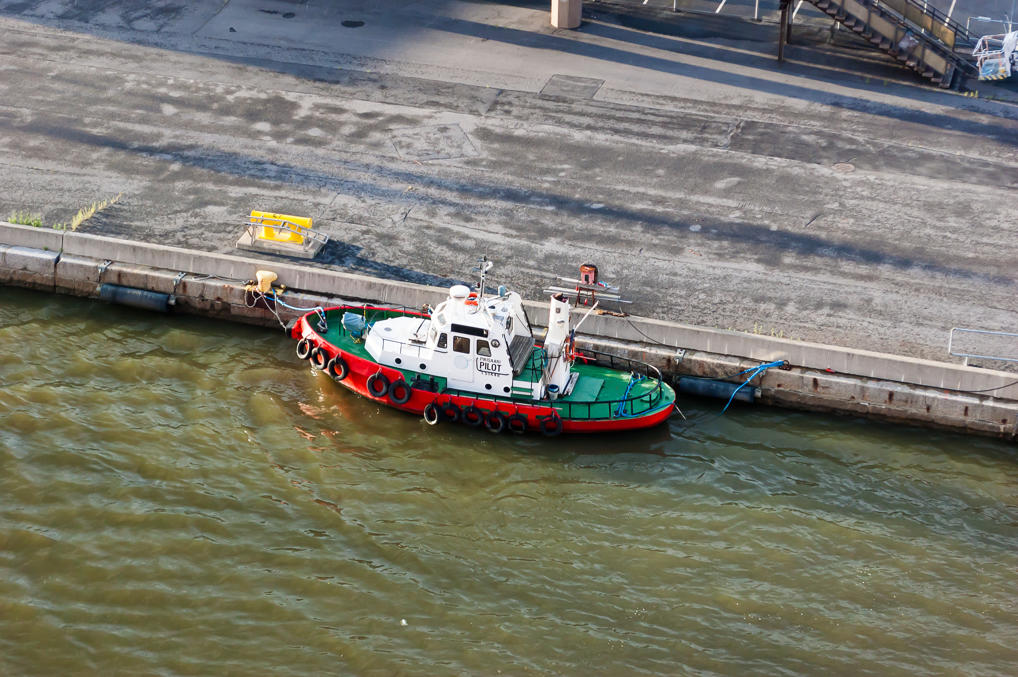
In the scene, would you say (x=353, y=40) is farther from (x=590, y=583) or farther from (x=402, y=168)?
(x=590, y=583)

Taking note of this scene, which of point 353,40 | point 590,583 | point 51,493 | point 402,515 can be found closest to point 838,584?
point 590,583

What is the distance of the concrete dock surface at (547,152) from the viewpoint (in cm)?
2897

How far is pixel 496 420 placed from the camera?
25078 millimetres

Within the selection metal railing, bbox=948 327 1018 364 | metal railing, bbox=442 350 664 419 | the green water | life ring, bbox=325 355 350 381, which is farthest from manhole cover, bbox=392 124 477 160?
metal railing, bbox=948 327 1018 364

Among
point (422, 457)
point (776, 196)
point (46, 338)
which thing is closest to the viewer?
point (422, 457)

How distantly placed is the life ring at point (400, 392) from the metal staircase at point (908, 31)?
2112 cm

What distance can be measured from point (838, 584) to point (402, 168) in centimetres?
1806

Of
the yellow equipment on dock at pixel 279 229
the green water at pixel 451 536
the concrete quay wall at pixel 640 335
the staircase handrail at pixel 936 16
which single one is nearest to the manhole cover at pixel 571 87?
the staircase handrail at pixel 936 16

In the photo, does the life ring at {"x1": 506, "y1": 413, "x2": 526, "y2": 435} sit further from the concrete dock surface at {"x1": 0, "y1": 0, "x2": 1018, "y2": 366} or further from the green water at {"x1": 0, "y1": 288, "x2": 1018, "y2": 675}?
the concrete dock surface at {"x1": 0, "y1": 0, "x2": 1018, "y2": 366}

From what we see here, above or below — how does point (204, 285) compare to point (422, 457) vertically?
above

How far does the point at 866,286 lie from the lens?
93.7 ft

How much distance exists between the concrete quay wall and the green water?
0.71 m

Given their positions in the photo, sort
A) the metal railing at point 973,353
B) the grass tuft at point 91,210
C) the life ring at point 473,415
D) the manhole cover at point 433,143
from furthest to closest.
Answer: the manhole cover at point 433,143
the grass tuft at point 91,210
the metal railing at point 973,353
the life ring at point 473,415

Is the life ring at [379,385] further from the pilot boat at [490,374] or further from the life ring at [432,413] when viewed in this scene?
the life ring at [432,413]
